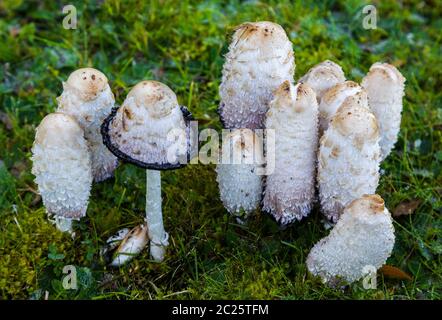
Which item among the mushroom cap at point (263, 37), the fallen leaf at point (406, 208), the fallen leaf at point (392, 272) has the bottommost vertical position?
the fallen leaf at point (392, 272)

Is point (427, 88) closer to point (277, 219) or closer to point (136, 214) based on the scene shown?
point (277, 219)

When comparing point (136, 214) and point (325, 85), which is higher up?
point (325, 85)

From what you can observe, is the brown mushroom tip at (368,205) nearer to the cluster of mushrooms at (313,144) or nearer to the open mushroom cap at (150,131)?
the cluster of mushrooms at (313,144)

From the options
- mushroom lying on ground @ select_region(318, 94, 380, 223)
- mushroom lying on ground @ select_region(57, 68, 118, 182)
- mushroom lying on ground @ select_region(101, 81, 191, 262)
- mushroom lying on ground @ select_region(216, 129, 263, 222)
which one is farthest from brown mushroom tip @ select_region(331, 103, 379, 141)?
mushroom lying on ground @ select_region(57, 68, 118, 182)

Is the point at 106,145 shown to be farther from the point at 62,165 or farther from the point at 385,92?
the point at 385,92

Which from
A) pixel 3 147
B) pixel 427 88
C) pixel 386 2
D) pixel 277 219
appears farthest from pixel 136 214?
pixel 386 2

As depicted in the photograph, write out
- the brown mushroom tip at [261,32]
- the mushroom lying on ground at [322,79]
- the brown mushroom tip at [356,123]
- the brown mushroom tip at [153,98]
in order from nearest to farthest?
the brown mushroom tip at [153,98] → the brown mushroom tip at [356,123] → the brown mushroom tip at [261,32] → the mushroom lying on ground at [322,79]

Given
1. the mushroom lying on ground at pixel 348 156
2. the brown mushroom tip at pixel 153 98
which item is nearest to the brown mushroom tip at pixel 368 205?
the mushroom lying on ground at pixel 348 156

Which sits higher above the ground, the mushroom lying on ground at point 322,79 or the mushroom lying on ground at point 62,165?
the mushroom lying on ground at point 322,79
